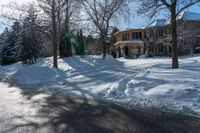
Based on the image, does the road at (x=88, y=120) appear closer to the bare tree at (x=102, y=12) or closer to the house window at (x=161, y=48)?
the bare tree at (x=102, y=12)

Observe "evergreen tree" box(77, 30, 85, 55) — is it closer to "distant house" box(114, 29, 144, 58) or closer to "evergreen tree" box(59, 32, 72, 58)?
"evergreen tree" box(59, 32, 72, 58)

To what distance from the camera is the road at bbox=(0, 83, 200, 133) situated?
25.3 ft

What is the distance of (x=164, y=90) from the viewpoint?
12.2 metres

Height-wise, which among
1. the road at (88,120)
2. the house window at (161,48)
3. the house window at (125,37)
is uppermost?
the house window at (125,37)

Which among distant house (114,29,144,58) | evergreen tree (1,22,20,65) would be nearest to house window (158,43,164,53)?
distant house (114,29,144,58)

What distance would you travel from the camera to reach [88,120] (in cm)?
873

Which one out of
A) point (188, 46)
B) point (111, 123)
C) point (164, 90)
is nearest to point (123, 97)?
point (164, 90)

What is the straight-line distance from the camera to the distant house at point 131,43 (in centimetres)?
6481

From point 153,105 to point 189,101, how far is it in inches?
48.0

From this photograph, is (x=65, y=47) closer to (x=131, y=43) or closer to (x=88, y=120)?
(x=131, y=43)

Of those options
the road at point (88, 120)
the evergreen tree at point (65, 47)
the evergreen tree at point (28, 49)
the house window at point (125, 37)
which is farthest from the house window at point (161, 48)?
the road at point (88, 120)

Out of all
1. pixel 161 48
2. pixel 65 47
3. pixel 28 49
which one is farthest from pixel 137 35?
pixel 28 49

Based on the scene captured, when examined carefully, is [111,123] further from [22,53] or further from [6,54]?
[6,54]

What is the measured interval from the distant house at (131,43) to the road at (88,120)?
2117 inches
